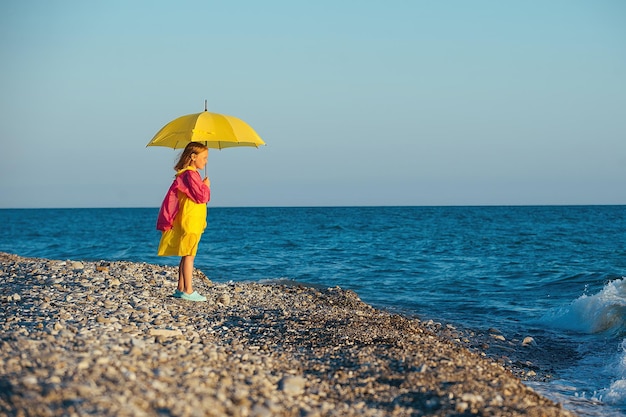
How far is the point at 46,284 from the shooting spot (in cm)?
1081

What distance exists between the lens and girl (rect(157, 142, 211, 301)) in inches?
349

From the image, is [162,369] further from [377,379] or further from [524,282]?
[524,282]

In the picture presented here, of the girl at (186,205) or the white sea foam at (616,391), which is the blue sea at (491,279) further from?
the girl at (186,205)

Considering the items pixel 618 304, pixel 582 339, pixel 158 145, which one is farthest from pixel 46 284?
pixel 618 304

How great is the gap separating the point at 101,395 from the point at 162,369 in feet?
2.88

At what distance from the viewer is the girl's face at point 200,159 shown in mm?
8922

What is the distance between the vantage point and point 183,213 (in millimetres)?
8984

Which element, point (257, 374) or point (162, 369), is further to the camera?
point (257, 374)

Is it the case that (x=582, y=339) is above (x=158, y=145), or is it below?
below

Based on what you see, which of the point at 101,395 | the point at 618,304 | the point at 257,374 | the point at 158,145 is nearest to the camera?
the point at 101,395

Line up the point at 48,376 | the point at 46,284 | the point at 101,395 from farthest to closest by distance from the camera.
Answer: the point at 46,284, the point at 48,376, the point at 101,395

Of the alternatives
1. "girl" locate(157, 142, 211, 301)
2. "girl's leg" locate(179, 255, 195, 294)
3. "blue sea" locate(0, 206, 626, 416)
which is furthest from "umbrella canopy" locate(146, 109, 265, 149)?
"blue sea" locate(0, 206, 626, 416)

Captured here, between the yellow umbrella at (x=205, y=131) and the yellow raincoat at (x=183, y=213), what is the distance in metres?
0.50

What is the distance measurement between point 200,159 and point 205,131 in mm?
497
